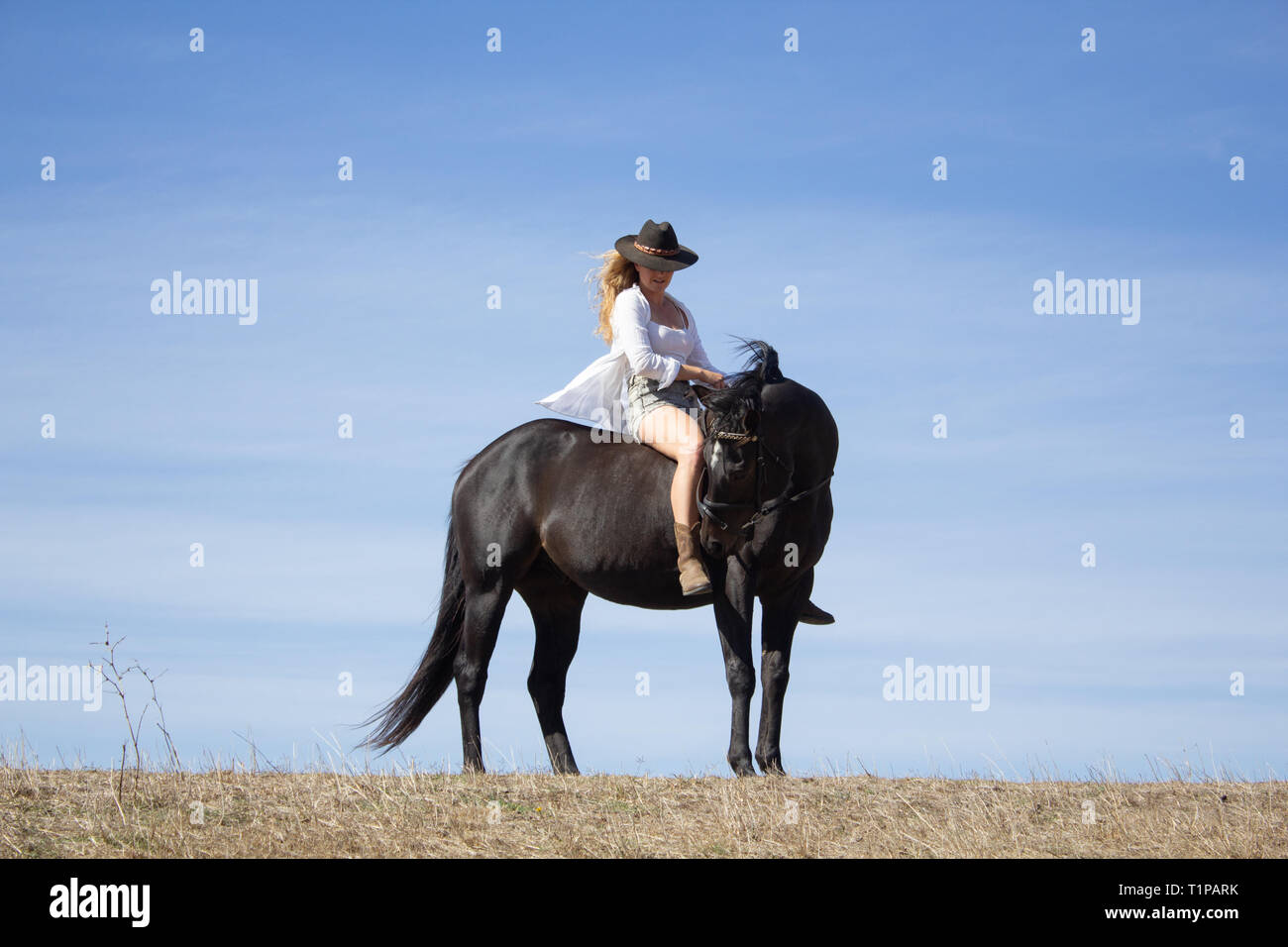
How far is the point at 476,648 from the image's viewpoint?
35.2ft

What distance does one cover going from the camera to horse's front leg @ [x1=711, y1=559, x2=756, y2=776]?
9070 mm

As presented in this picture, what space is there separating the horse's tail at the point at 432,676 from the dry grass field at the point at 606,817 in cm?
185

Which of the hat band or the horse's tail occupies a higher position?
the hat band

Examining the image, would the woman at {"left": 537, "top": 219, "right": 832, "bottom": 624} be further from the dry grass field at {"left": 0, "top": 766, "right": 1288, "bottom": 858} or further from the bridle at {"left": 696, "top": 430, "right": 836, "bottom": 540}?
the dry grass field at {"left": 0, "top": 766, "right": 1288, "bottom": 858}

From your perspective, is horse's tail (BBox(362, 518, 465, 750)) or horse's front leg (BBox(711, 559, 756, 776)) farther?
horse's tail (BBox(362, 518, 465, 750))

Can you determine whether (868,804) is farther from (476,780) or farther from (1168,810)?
(476,780)

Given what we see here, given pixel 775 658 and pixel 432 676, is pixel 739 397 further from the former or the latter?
pixel 432 676

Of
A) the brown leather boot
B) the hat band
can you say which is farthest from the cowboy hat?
the brown leather boot

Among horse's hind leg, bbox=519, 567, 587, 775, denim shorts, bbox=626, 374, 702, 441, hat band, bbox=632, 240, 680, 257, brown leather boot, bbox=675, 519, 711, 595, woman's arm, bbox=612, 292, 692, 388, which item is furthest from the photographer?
horse's hind leg, bbox=519, 567, 587, 775

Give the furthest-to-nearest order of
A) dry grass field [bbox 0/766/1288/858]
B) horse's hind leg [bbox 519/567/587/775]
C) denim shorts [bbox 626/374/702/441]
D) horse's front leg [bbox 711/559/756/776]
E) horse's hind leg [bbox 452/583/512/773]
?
horse's hind leg [bbox 519/567/587/775] → horse's hind leg [bbox 452/583/512/773] → denim shorts [bbox 626/374/702/441] → horse's front leg [bbox 711/559/756/776] → dry grass field [bbox 0/766/1288/858]

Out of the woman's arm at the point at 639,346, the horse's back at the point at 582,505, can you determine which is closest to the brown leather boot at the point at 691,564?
the horse's back at the point at 582,505

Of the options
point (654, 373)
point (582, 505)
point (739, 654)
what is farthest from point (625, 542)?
point (739, 654)

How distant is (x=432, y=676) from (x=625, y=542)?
2.24 meters
